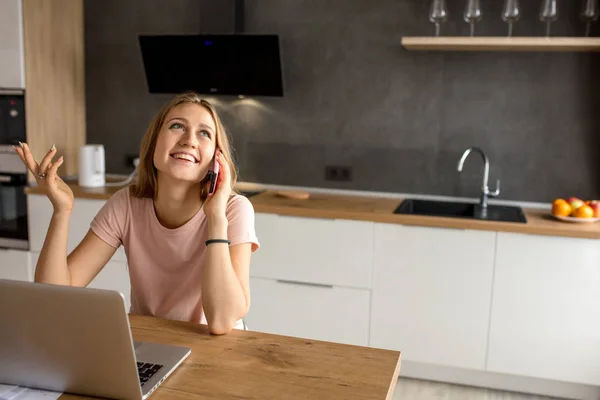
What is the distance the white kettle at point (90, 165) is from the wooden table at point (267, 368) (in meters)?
2.18

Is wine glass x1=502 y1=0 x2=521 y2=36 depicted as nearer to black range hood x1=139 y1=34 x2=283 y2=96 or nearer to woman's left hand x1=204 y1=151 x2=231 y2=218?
black range hood x1=139 y1=34 x2=283 y2=96

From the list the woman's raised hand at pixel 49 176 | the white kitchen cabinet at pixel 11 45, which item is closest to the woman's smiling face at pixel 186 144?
the woman's raised hand at pixel 49 176

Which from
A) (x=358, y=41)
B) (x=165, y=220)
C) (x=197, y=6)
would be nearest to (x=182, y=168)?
(x=165, y=220)

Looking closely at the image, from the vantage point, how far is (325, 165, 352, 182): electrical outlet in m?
3.42

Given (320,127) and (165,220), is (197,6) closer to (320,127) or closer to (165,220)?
(320,127)

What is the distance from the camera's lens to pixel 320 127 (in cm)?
343

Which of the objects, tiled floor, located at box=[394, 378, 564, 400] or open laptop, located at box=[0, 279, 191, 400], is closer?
open laptop, located at box=[0, 279, 191, 400]

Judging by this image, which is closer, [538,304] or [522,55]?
[538,304]

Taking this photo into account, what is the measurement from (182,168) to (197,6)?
2.19 metres

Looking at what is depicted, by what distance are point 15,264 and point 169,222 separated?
2118mm

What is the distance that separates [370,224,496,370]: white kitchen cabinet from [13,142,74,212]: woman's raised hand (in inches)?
63.2

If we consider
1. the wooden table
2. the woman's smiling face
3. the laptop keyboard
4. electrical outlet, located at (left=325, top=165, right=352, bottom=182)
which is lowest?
the wooden table

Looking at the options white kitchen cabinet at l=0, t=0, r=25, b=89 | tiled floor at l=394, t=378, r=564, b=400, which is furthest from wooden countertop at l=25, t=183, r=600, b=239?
tiled floor at l=394, t=378, r=564, b=400

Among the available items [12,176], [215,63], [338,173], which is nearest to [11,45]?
[12,176]
